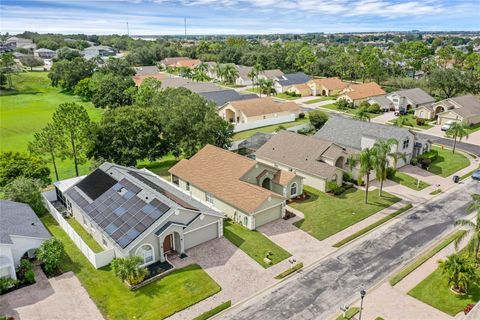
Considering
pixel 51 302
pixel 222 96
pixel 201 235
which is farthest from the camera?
pixel 222 96

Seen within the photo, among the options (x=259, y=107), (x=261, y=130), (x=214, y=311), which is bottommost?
(x=214, y=311)

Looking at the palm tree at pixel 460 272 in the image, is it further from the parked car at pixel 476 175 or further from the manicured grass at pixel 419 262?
the parked car at pixel 476 175

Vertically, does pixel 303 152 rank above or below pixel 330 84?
below

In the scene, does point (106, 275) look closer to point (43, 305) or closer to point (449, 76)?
point (43, 305)

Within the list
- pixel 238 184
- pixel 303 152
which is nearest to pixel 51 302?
pixel 238 184

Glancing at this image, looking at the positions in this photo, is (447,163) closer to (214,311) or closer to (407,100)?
(407,100)

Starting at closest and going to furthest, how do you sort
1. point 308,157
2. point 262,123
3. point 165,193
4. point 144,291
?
point 144,291 < point 165,193 < point 308,157 < point 262,123

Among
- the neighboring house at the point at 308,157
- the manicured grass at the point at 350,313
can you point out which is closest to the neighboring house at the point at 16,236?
the manicured grass at the point at 350,313
